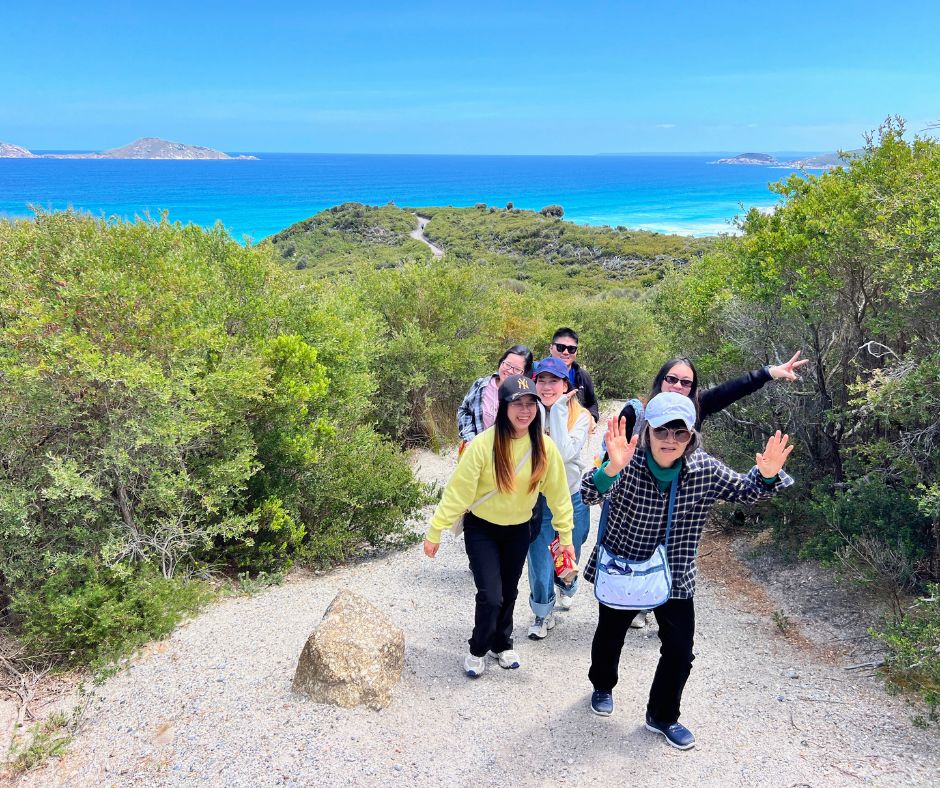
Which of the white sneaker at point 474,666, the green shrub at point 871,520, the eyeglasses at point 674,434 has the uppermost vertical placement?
the eyeglasses at point 674,434

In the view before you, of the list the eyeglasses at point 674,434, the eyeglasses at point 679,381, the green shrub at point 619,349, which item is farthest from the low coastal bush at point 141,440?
the green shrub at point 619,349

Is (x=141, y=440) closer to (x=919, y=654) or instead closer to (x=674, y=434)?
(x=674, y=434)

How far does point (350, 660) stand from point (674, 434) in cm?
266

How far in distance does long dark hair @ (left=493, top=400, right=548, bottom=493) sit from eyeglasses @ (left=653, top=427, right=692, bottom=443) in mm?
845

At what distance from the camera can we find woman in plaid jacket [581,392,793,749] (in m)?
3.13

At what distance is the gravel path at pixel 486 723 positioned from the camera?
11.7ft

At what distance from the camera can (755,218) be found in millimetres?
7461

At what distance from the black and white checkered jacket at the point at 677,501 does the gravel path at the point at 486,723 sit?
1197mm

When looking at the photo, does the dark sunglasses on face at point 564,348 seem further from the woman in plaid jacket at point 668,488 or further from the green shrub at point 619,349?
the green shrub at point 619,349

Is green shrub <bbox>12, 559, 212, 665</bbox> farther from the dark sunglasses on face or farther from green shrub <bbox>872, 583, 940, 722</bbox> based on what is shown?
green shrub <bbox>872, 583, 940, 722</bbox>

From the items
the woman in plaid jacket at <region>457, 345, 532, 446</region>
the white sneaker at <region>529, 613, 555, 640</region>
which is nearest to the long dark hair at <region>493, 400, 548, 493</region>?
the woman in plaid jacket at <region>457, 345, 532, 446</region>

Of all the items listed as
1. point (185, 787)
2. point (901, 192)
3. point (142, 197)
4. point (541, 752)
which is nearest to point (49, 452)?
point (185, 787)

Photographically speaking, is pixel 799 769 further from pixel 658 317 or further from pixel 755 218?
pixel 658 317

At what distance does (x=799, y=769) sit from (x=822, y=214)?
5118 millimetres
